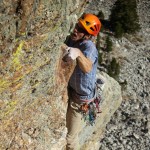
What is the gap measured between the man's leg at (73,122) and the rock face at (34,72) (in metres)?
0.35

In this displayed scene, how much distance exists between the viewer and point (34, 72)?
8266 mm

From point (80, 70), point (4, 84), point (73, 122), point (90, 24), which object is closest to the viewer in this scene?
point (4, 84)

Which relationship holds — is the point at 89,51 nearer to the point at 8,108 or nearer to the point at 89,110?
the point at 8,108

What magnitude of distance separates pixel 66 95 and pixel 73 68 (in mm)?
1008

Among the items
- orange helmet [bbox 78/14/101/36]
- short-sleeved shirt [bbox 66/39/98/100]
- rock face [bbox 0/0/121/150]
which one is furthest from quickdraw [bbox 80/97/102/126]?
orange helmet [bbox 78/14/101/36]

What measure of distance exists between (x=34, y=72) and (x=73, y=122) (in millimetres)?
2745

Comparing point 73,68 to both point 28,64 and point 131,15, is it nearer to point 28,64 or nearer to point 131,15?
point 28,64

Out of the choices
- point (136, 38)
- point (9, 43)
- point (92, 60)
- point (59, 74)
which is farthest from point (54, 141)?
point (136, 38)

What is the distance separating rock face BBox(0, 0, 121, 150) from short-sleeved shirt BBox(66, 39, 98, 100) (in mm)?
188

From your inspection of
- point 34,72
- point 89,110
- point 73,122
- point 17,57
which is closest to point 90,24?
point 34,72

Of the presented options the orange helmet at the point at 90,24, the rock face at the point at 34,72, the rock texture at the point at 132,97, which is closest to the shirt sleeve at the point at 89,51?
the orange helmet at the point at 90,24

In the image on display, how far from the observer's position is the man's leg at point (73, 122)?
34.3 feet

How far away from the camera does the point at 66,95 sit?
1008 centimetres

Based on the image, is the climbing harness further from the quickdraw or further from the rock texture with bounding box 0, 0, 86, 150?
the rock texture with bounding box 0, 0, 86, 150
